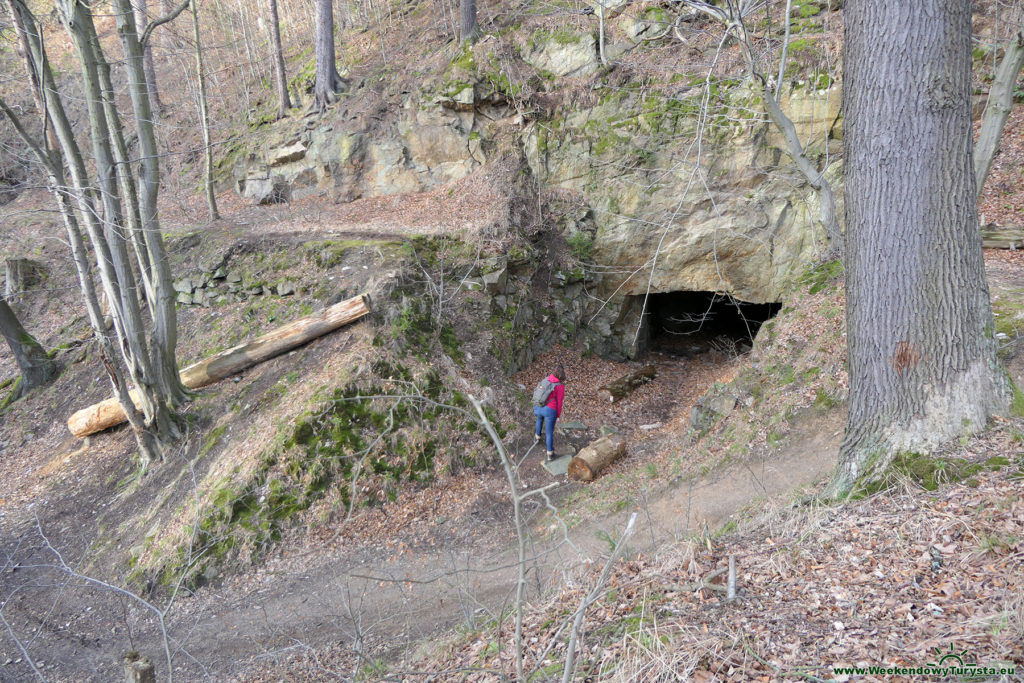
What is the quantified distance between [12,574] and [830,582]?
1038 cm

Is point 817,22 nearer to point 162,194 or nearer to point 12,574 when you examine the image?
point 12,574

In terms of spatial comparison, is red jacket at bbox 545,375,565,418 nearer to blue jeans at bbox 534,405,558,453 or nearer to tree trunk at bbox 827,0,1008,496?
blue jeans at bbox 534,405,558,453

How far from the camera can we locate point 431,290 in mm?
11125

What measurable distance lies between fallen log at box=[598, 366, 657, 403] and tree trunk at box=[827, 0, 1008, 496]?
25.5ft

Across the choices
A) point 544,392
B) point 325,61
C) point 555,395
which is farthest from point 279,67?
point 555,395

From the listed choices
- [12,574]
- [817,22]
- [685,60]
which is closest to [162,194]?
[12,574]

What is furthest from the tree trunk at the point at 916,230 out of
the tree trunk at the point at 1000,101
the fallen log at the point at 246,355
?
the fallen log at the point at 246,355

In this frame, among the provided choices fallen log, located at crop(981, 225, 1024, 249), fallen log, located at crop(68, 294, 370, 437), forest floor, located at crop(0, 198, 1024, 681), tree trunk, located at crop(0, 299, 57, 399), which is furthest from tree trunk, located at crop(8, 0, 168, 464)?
fallen log, located at crop(981, 225, 1024, 249)

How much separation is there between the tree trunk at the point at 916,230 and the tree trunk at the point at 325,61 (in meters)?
15.0

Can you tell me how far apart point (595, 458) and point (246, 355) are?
6737 millimetres

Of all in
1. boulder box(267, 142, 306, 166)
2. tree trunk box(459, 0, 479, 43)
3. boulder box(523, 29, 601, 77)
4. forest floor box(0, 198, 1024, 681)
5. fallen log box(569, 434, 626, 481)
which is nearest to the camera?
forest floor box(0, 198, 1024, 681)

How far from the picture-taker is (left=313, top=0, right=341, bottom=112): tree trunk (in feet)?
50.3

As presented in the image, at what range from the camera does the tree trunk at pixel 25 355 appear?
11.9 meters

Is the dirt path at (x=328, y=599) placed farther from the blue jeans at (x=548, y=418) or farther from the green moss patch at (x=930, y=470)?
the green moss patch at (x=930, y=470)
